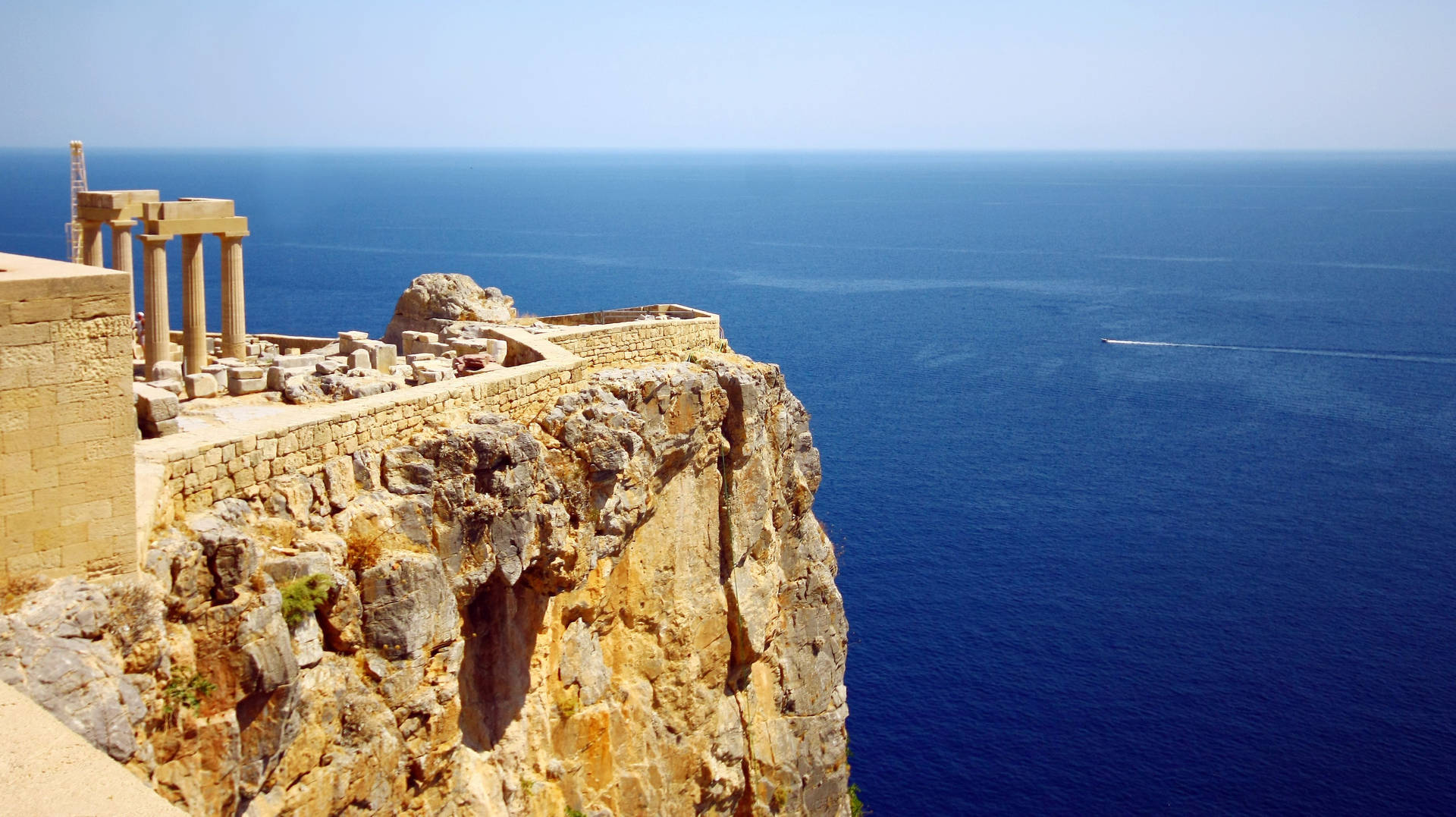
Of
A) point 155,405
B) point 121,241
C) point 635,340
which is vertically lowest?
point 635,340

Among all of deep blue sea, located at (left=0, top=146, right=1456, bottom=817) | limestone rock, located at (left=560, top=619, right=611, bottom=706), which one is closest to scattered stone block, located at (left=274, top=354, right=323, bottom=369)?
limestone rock, located at (left=560, top=619, right=611, bottom=706)

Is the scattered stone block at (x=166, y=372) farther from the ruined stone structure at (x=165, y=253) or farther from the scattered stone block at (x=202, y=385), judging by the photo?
the ruined stone structure at (x=165, y=253)

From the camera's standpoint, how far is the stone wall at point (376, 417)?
16.1 metres

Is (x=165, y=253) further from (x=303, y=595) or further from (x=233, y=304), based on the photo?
(x=303, y=595)

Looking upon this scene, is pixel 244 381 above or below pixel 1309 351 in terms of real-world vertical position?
above

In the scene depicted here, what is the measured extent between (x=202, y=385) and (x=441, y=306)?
10.0 metres

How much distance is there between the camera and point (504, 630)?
2338 centimetres

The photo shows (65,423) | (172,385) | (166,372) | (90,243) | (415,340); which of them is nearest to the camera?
(65,423)

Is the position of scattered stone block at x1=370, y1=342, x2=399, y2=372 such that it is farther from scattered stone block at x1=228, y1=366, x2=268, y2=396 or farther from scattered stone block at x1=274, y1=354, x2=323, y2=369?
scattered stone block at x1=228, y1=366, x2=268, y2=396

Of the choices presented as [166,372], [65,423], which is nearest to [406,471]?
[166,372]

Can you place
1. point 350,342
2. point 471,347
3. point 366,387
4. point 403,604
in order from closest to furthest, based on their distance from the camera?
point 403,604
point 366,387
point 471,347
point 350,342

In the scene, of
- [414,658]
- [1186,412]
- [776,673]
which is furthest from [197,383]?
[1186,412]

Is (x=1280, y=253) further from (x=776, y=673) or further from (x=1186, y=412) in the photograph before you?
(x=776, y=673)

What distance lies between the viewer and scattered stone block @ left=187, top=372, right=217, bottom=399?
22.2m
